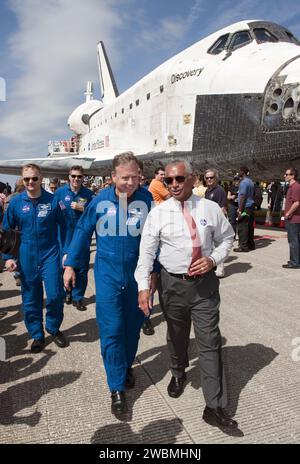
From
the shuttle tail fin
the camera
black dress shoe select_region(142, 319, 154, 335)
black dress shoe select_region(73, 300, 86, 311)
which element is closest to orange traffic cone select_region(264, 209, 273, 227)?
black dress shoe select_region(73, 300, 86, 311)

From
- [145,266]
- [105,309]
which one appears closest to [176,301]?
[145,266]

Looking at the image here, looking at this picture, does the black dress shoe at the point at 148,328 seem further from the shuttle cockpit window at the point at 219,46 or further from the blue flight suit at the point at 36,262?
the shuttle cockpit window at the point at 219,46

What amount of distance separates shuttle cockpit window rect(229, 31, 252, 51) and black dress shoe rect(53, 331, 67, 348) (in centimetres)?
→ 935

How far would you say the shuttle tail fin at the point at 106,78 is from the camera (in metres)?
30.8

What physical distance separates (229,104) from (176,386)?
7.85 meters

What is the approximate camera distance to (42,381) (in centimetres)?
312

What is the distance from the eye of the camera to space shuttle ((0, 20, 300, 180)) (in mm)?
7961

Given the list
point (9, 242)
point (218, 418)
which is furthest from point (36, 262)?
point (218, 418)

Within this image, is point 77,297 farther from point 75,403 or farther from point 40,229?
point 75,403

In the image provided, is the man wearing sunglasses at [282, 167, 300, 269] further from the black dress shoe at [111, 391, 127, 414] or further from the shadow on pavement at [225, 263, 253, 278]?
the black dress shoe at [111, 391, 127, 414]

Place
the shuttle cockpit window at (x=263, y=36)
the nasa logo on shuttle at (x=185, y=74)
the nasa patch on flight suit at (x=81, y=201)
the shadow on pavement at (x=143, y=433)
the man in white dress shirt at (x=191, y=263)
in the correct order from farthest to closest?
the nasa logo on shuttle at (x=185, y=74) → the shuttle cockpit window at (x=263, y=36) → the nasa patch on flight suit at (x=81, y=201) → the man in white dress shirt at (x=191, y=263) → the shadow on pavement at (x=143, y=433)

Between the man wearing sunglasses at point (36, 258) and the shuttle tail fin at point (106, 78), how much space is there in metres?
28.7

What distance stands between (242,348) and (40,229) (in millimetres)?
2595

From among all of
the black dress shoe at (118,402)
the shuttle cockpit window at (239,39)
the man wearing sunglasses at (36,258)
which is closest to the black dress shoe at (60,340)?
the man wearing sunglasses at (36,258)
